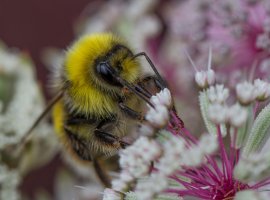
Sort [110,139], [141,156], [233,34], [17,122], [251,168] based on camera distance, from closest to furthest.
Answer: [251,168], [141,156], [110,139], [233,34], [17,122]

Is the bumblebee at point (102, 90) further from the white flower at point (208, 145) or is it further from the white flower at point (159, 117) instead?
the white flower at point (208, 145)

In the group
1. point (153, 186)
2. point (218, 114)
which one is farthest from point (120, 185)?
point (218, 114)

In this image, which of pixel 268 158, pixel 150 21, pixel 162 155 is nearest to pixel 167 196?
pixel 162 155

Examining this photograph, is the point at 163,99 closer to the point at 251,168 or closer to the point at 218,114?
the point at 218,114

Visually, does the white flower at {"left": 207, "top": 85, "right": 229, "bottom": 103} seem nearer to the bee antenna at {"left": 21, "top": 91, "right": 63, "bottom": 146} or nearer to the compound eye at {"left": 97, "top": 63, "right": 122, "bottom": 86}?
the compound eye at {"left": 97, "top": 63, "right": 122, "bottom": 86}

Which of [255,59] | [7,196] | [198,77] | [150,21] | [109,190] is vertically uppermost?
[150,21]

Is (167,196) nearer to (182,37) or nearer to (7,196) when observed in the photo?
(7,196)
